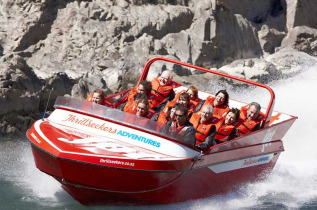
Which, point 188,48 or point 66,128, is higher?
point 66,128

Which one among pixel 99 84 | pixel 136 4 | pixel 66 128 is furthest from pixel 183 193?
pixel 136 4

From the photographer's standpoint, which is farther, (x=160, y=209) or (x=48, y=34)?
(x=48, y=34)

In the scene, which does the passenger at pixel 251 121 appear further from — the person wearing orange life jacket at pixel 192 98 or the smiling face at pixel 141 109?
the smiling face at pixel 141 109

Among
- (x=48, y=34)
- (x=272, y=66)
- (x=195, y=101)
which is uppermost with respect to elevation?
(x=195, y=101)

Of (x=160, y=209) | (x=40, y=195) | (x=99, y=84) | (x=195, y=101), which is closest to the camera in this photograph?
(x=160, y=209)

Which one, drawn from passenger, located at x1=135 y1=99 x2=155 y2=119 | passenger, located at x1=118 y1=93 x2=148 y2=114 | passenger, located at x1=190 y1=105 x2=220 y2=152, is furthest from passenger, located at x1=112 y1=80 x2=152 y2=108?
passenger, located at x1=190 y1=105 x2=220 y2=152

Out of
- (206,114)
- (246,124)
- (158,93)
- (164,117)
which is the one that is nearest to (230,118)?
(206,114)

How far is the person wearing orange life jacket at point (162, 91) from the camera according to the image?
10.0m

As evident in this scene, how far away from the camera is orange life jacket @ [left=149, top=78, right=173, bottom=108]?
1001 centimetres

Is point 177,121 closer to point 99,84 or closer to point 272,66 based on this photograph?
point 99,84

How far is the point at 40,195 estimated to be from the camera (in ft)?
28.4

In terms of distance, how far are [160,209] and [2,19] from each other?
1594 cm

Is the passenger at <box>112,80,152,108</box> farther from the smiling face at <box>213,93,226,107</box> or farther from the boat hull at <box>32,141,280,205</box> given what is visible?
the boat hull at <box>32,141,280,205</box>

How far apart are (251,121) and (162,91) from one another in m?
1.52
